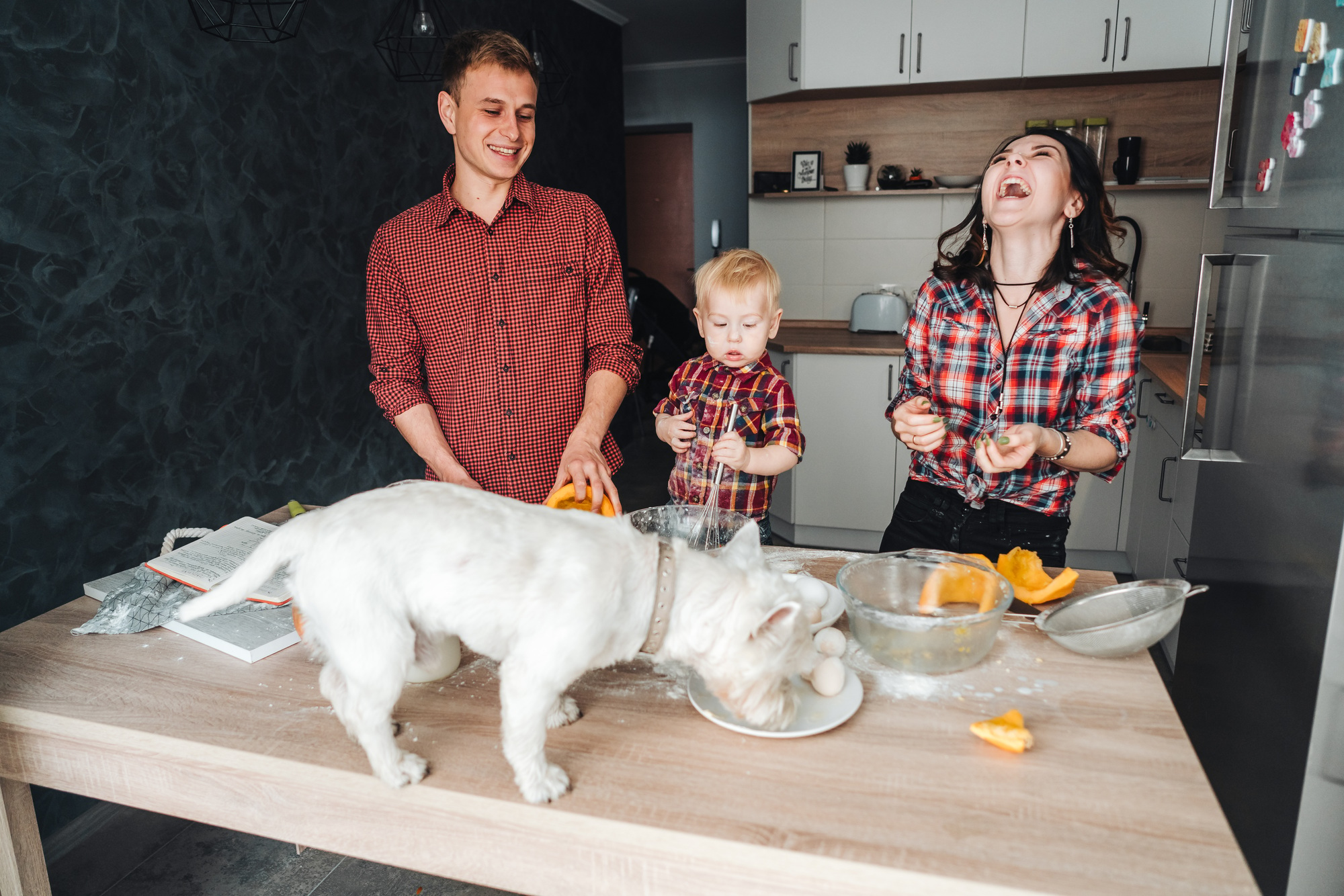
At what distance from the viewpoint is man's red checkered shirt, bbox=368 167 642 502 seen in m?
1.84

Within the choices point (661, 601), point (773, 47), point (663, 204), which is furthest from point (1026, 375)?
point (663, 204)

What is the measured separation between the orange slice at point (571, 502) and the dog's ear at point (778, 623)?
0.43 m

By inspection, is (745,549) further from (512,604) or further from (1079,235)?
(1079,235)

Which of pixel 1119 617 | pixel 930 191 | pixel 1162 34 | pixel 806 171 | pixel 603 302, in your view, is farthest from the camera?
pixel 806 171

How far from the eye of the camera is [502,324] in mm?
1873

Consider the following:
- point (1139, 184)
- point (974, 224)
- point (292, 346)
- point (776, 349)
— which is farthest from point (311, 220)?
point (1139, 184)

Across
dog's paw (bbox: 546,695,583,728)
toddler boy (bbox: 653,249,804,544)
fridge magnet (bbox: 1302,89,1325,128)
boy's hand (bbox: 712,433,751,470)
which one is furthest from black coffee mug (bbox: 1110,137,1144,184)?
dog's paw (bbox: 546,695,583,728)

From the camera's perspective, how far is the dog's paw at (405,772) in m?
0.93

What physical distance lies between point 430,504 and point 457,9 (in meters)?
3.61

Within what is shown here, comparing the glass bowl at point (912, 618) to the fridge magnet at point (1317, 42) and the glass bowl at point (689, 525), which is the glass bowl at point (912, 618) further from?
the fridge magnet at point (1317, 42)

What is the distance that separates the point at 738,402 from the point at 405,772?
103cm

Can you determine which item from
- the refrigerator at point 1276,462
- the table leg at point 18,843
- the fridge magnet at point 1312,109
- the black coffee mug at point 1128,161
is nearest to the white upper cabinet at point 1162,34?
the black coffee mug at point 1128,161

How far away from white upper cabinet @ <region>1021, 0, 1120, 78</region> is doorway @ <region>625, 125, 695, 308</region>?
4205 millimetres

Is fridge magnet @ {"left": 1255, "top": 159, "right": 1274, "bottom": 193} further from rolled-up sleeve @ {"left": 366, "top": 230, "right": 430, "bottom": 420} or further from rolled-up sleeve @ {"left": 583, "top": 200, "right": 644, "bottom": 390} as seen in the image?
rolled-up sleeve @ {"left": 366, "top": 230, "right": 430, "bottom": 420}
